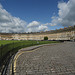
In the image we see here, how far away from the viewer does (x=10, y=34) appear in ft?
440

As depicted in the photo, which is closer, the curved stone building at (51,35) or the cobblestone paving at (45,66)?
the cobblestone paving at (45,66)

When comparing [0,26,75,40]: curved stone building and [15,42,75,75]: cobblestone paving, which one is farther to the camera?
[0,26,75,40]: curved stone building

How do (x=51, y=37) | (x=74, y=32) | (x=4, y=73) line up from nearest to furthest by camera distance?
(x=4, y=73) → (x=74, y=32) → (x=51, y=37)

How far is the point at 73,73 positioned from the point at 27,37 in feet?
417

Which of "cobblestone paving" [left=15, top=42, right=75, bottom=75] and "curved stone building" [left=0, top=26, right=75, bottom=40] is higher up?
"curved stone building" [left=0, top=26, right=75, bottom=40]

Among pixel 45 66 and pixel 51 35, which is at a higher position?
pixel 51 35

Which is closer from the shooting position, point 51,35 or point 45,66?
point 45,66

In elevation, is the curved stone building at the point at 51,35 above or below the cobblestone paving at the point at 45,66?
above

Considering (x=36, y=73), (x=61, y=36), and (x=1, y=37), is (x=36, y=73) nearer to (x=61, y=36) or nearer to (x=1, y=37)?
(x=61, y=36)

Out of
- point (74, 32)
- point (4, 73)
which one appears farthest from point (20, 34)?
point (4, 73)

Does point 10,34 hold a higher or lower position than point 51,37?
higher

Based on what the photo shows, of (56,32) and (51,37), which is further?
(51,37)

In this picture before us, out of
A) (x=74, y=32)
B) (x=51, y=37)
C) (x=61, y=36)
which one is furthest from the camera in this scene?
(x=51, y=37)

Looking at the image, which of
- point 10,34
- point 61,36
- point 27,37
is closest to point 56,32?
point 61,36
